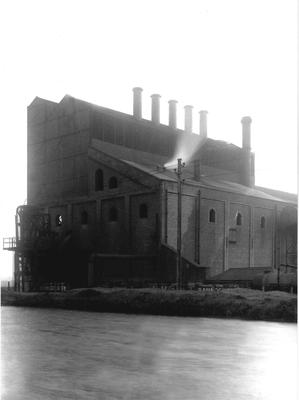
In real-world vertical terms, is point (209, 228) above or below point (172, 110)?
below

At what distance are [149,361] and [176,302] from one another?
404 inches

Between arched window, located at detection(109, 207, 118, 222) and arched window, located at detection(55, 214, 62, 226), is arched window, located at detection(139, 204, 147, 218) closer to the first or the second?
arched window, located at detection(109, 207, 118, 222)

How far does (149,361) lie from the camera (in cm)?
897

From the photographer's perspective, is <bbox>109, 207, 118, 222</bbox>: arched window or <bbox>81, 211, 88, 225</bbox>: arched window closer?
<bbox>81, 211, 88, 225</bbox>: arched window

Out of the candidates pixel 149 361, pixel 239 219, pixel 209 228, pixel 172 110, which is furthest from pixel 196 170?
pixel 149 361

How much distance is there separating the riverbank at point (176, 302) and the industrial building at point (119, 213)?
2687mm

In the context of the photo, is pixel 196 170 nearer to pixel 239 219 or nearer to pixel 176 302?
pixel 239 219

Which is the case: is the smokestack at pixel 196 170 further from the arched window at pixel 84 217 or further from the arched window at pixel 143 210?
the arched window at pixel 84 217

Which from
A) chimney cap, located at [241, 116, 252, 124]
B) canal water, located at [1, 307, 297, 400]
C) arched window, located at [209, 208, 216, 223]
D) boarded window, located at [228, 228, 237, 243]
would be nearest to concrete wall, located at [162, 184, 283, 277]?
boarded window, located at [228, 228, 237, 243]

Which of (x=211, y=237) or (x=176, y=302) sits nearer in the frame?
(x=176, y=302)

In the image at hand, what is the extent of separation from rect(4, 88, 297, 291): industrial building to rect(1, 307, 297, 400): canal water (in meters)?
10.5

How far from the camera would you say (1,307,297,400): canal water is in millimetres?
6629

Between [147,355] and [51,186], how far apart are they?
52.3 feet

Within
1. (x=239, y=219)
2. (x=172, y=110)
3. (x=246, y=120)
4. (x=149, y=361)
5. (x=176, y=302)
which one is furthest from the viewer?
(x=239, y=219)
